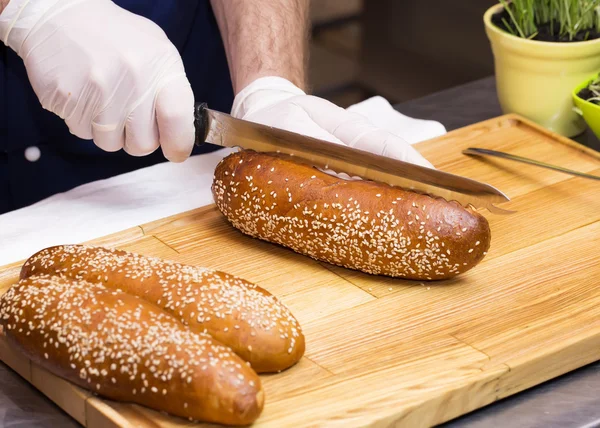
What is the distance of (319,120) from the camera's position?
6.51ft

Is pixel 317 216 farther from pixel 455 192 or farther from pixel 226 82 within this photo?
pixel 226 82

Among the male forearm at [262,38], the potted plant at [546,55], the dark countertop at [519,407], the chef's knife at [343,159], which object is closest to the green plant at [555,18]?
the potted plant at [546,55]

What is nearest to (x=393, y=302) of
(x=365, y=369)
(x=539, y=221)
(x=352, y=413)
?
(x=365, y=369)

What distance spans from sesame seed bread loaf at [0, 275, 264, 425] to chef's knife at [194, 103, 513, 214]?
1.79 feet

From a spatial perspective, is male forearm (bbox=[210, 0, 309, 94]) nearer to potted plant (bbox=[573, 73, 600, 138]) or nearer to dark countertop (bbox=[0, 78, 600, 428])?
potted plant (bbox=[573, 73, 600, 138])

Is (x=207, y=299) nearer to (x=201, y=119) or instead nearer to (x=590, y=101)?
(x=201, y=119)

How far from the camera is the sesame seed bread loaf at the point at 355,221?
1671 mm

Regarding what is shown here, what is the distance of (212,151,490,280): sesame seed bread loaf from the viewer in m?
1.67

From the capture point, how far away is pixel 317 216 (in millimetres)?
1743

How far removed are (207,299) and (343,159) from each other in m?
0.50

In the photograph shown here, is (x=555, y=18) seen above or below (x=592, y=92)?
above

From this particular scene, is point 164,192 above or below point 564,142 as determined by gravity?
below

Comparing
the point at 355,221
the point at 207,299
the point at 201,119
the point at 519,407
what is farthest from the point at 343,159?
the point at 519,407

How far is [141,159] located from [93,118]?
603 mm
